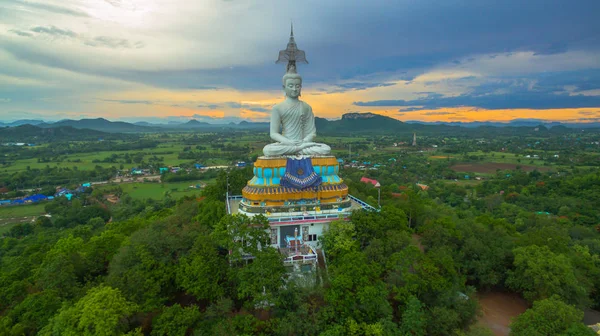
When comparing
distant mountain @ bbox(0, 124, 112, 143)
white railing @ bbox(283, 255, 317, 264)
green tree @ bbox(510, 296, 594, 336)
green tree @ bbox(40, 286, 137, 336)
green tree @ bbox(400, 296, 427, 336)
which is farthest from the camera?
distant mountain @ bbox(0, 124, 112, 143)

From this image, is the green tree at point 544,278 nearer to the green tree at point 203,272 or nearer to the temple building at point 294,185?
the temple building at point 294,185

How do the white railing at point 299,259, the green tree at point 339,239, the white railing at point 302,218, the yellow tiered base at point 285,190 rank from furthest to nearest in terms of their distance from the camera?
the yellow tiered base at point 285,190 → the white railing at point 302,218 → the green tree at point 339,239 → the white railing at point 299,259

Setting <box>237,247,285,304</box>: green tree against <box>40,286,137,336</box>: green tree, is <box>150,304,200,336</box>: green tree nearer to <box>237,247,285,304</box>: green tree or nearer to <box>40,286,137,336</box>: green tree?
<box>40,286,137,336</box>: green tree

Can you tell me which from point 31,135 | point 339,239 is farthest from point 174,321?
point 31,135

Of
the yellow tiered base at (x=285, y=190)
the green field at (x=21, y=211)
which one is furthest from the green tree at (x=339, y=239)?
the green field at (x=21, y=211)

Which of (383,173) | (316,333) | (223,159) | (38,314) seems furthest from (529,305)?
(223,159)

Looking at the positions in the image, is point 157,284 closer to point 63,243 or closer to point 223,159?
point 63,243

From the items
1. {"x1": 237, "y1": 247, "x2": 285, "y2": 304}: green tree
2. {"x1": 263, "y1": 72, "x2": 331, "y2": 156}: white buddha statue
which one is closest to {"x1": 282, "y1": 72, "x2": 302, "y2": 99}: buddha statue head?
{"x1": 263, "y1": 72, "x2": 331, "y2": 156}: white buddha statue
